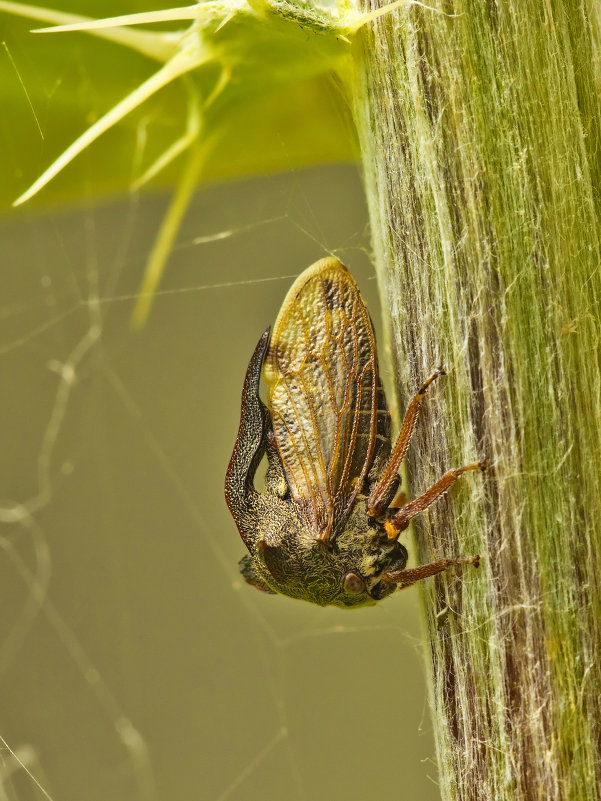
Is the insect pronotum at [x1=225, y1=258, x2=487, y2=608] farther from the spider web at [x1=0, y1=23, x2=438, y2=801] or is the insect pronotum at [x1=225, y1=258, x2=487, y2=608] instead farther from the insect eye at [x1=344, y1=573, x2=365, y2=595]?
the spider web at [x1=0, y1=23, x2=438, y2=801]

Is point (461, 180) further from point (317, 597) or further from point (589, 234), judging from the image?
point (317, 597)

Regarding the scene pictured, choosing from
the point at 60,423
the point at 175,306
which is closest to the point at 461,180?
the point at 175,306

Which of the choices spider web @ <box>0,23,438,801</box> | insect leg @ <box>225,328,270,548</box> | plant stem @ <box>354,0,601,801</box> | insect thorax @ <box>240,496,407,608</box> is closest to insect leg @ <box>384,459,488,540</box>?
plant stem @ <box>354,0,601,801</box>

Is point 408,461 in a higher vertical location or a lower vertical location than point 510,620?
higher

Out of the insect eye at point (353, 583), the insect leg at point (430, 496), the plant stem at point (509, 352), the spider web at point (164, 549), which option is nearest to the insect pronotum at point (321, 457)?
the insect eye at point (353, 583)

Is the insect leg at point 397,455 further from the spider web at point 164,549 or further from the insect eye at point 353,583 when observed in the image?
the spider web at point 164,549

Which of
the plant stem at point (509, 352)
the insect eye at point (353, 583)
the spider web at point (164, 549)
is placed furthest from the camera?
the spider web at point (164, 549)

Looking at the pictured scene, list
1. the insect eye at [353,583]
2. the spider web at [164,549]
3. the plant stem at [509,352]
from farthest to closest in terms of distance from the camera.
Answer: the spider web at [164,549], the insect eye at [353,583], the plant stem at [509,352]
